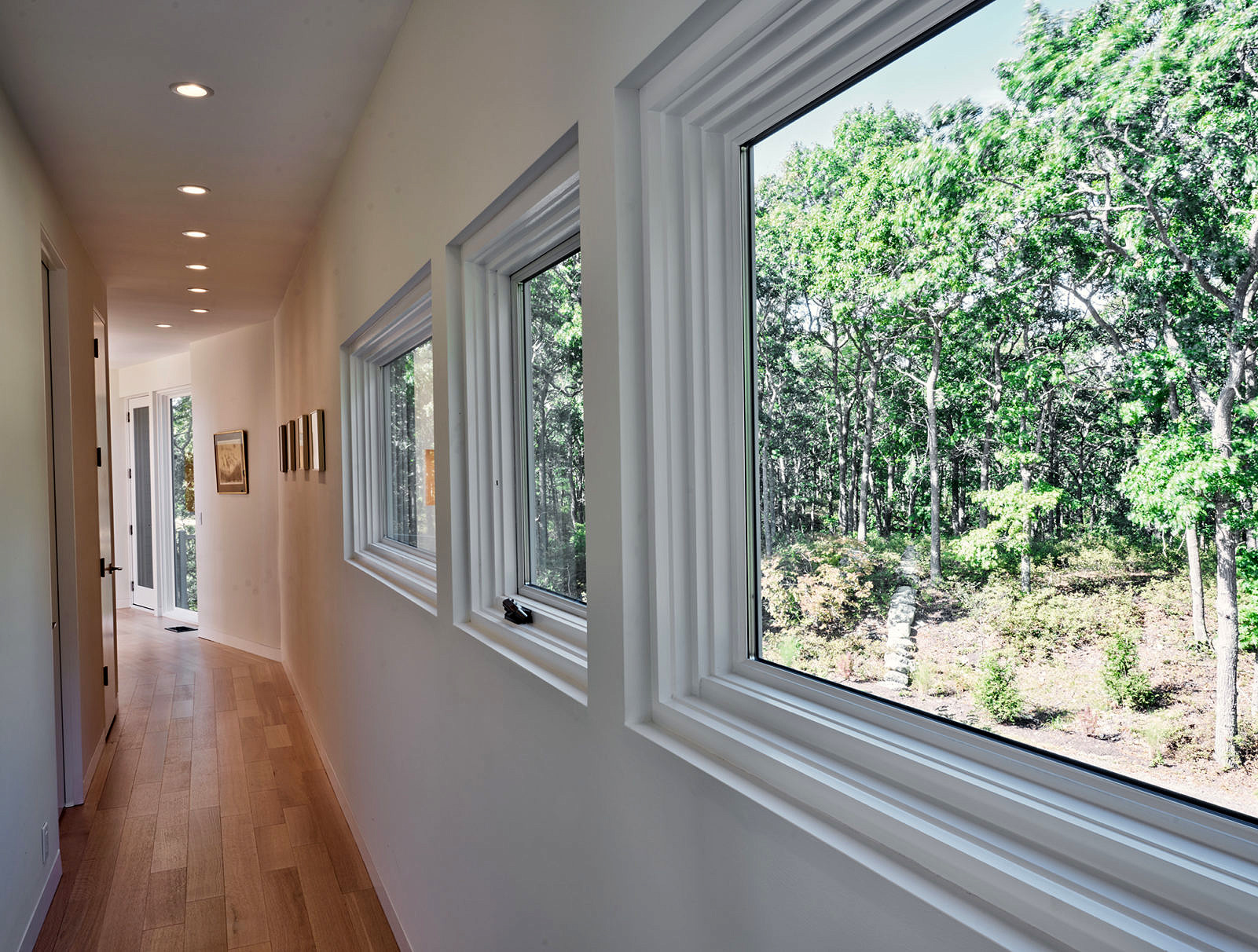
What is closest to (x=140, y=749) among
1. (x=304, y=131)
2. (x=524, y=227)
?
(x=304, y=131)

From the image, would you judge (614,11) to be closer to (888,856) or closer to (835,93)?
(835,93)

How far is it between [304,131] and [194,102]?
39cm

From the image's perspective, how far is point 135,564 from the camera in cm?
923

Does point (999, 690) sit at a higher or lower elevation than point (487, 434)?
lower

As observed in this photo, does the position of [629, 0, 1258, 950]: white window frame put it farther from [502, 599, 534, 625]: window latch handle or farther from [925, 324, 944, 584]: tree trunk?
[502, 599, 534, 625]: window latch handle

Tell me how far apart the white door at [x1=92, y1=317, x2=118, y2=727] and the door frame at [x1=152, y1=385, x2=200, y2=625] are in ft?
11.7

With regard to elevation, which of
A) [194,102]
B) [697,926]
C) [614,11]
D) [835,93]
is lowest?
[697,926]

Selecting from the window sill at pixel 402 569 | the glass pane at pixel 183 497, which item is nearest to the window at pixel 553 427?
the window sill at pixel 402 569

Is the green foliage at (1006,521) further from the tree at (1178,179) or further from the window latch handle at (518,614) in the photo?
the window latch handle at (518,614)

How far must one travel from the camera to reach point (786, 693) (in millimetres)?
1164

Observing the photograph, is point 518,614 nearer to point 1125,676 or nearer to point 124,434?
point 1125,676

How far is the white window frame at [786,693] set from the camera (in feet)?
2.28

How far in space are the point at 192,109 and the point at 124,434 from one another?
7.38 m

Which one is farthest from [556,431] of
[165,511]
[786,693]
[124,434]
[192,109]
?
[124,434]
